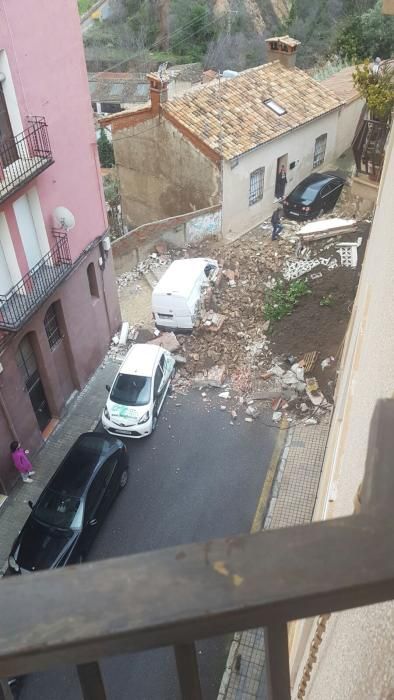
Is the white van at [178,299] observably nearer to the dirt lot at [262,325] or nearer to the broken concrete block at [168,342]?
the broken concrete block at [168,342]

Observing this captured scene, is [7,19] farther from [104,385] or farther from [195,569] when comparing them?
[195,569]

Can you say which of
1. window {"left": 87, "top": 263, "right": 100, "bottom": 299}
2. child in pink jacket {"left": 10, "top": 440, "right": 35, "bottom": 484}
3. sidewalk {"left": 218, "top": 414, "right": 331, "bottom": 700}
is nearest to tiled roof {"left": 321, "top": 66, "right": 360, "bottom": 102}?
window {"left": 87, "top": 263, "right": 100, "bottom": 299}

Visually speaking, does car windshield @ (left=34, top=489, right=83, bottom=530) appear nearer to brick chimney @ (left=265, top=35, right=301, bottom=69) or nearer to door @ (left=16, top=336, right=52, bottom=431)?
door @ (left=16, top=336, right=52, bottom=431)

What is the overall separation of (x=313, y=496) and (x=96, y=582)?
11816mm

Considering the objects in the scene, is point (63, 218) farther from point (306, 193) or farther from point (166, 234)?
point (306, 193)

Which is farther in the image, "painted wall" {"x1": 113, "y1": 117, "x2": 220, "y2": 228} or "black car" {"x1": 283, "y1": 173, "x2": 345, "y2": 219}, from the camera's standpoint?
"black car" {"x1": 283, "y1": 173, "x2": 345, "y2": 219}

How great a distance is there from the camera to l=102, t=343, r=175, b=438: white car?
13.6m

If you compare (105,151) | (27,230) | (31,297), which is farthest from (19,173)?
(105,151)

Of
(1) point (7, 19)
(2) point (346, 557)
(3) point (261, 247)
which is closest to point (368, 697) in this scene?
(2) point (346, 557)

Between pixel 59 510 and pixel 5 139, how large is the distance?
7110mm

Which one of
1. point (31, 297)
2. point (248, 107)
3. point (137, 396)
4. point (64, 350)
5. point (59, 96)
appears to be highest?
point (59, 96)

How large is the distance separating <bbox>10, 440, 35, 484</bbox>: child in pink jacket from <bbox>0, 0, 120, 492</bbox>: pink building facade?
16 centimetres

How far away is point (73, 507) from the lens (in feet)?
35.4

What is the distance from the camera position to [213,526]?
11.8 meters
